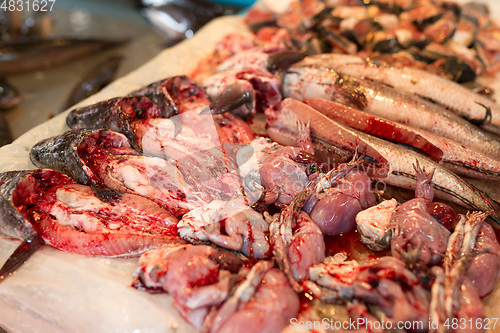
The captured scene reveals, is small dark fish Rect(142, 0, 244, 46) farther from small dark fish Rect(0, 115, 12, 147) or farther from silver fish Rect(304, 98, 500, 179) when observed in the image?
silver fish Rect(304, 98, 500, 179)

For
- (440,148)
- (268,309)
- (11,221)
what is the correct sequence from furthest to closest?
(440,148) → (11,221) → (268,309)

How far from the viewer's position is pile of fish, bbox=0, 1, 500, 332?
239cm

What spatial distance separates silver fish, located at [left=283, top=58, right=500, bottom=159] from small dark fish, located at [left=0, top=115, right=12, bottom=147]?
165 inches

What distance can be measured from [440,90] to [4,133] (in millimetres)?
6023

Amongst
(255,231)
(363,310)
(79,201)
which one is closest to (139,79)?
(79,201)

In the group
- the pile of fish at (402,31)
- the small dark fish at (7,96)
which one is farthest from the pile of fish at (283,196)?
the small dark fish at (7,96)

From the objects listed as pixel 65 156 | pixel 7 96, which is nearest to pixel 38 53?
pixel 7 96

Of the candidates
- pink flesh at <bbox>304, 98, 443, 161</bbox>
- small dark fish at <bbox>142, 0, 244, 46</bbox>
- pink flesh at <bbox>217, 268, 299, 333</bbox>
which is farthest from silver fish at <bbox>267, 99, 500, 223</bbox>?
small dark fish at <bbox>142, 0, 244, 46</bbox>

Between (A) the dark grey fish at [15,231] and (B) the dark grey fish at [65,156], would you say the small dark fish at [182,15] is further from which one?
(A) the dark grey fish at [15,231]

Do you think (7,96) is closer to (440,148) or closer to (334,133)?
(334,133)

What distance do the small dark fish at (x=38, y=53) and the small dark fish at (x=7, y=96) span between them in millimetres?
778

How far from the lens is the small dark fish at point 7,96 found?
5.53 metres

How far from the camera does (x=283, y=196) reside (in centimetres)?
312

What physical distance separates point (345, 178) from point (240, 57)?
8.55 feet
